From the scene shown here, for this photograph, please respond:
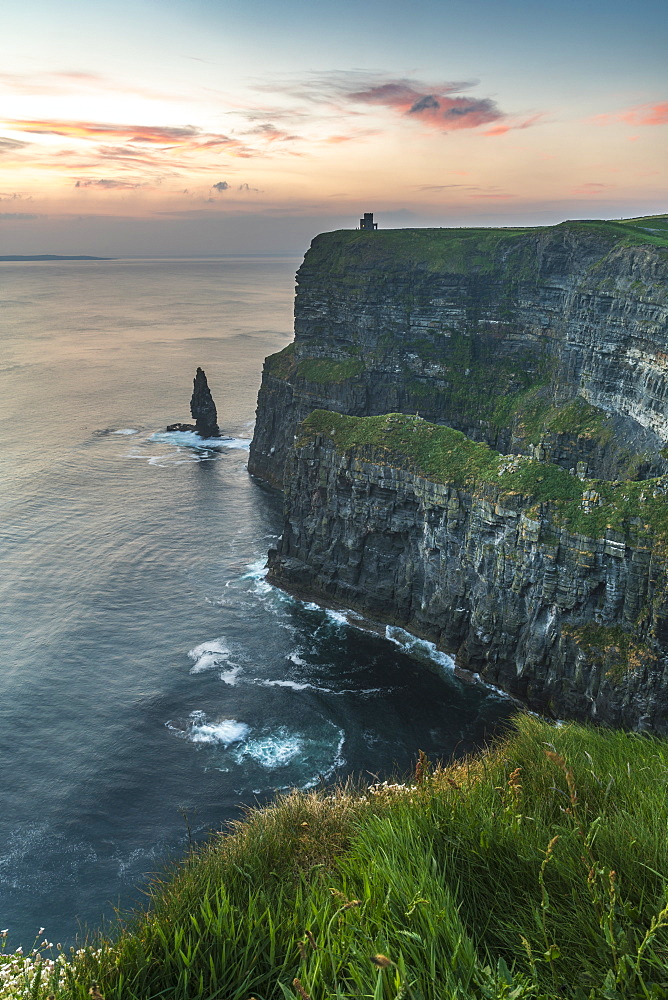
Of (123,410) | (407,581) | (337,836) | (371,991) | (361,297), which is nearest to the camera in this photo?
(371,991)

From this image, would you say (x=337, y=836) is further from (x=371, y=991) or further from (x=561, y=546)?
(x=561, y=546)

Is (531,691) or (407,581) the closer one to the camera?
(531,691)

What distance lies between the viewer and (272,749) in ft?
159

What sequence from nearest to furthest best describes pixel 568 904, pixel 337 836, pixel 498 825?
pixel 568 904, pixel 498 825, pixel 337 836

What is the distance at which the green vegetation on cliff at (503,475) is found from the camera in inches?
1935

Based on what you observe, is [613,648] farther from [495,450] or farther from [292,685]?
[495,450]

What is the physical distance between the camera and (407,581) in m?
63.6

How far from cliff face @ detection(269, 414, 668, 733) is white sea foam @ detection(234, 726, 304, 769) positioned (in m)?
16.1

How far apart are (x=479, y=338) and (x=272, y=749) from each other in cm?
7060

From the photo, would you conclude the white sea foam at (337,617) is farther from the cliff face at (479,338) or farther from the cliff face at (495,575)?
the cliff face at (479,338)

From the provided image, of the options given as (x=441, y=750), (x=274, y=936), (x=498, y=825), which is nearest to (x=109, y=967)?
(x=274, y=936)

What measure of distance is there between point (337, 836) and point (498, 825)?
5.39 metres

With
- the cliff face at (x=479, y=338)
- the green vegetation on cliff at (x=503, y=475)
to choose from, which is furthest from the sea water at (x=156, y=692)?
the cliff face at (x=479, y=338)

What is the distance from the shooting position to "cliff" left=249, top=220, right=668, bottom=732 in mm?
49594
